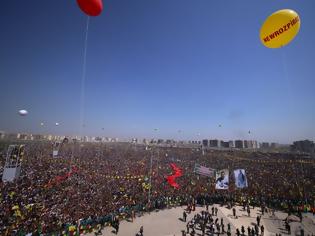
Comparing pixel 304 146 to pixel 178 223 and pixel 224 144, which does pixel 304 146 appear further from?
pixel 178 223

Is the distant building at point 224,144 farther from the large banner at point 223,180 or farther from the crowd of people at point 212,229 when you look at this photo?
the crowd of people at point 212,229

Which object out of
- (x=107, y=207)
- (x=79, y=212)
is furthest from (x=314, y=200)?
(x=79, y=212)

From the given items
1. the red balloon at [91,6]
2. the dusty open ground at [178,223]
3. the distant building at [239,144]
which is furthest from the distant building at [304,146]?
the red balloon at [91,6]

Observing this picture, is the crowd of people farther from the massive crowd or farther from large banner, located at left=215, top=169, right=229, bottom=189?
the massive crowd

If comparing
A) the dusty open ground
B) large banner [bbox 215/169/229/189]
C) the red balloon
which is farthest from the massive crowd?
the red balloon

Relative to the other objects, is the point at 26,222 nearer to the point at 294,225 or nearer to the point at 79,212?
the point at 79,212
